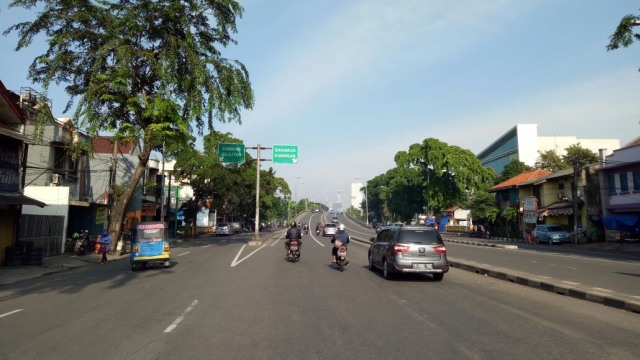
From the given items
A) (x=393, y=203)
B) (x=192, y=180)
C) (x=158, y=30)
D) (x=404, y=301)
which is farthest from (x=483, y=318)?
(x=393, y=203)

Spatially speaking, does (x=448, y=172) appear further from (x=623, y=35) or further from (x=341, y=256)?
(x=341, y=256)

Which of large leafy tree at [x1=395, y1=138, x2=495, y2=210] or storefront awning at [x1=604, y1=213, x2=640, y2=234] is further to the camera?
large leafy tree at [x1=395, y1=138, x2=495, y2=210]

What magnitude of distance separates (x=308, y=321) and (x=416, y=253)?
246 inches

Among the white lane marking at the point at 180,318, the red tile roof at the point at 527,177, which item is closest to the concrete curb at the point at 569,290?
the white lane marking at the point at 180,318

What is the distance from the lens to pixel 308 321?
8.05 m

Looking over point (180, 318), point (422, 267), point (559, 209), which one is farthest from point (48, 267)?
point (559, 209)

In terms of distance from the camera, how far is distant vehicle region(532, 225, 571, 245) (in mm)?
39125

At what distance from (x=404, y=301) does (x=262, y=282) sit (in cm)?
477

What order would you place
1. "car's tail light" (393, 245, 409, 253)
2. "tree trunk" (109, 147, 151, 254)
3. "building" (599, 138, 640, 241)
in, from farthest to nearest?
1. "building" (599, 138, 640, 241)
2. "tree trunk" (109, 147, 151, 254)
3. "car's tail light" (393, 245, 409, 253)

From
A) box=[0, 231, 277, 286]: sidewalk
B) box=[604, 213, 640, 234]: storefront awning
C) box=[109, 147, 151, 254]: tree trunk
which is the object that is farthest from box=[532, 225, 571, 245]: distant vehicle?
box=[0, 231, 277, 286]: sidewalk

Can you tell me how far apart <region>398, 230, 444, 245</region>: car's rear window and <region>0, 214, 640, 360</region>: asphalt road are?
124cm

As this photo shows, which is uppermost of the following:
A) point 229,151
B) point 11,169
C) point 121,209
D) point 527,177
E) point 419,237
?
point 527,177

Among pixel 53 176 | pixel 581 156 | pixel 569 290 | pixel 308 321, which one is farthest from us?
pixel 581 156

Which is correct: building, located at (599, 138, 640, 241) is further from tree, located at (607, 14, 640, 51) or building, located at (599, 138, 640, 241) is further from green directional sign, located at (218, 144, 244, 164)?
green directional sign, located at (218, 144, 244, 164)
